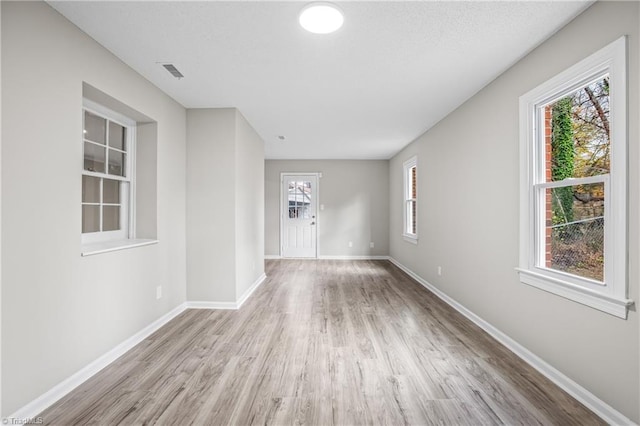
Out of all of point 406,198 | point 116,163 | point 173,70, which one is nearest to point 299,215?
→ point 406,198

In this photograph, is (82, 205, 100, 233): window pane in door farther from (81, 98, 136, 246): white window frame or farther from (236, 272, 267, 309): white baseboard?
(236, 272, 267, 309): white baseboard

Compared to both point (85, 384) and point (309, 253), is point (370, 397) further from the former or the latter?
point (309, 253)

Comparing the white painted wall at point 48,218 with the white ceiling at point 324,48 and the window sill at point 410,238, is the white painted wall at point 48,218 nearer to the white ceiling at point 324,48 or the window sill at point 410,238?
the white ceiling at point 324,48

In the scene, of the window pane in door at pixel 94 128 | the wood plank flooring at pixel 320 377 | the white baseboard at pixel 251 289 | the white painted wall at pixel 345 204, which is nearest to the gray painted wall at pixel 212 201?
the white baseboard at pixel 251 289

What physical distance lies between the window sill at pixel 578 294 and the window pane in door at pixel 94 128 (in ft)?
12.0

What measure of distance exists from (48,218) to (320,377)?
2001mm

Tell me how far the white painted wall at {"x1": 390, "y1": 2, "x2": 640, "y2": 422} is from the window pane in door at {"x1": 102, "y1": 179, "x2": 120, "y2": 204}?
11.6 ft

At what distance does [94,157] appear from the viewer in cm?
256

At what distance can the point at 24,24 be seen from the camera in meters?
1.70

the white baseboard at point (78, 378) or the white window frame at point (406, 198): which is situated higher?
the white window frame at point (406, 198)

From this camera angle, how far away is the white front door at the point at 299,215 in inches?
290

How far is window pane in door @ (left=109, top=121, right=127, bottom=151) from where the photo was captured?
2803 mm

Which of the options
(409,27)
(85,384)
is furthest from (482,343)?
(85,384)

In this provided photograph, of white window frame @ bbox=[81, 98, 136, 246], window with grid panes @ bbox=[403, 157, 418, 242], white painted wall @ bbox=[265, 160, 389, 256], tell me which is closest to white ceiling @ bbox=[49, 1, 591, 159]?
white window frame @ bbox=[81, 98, 136, 246]
